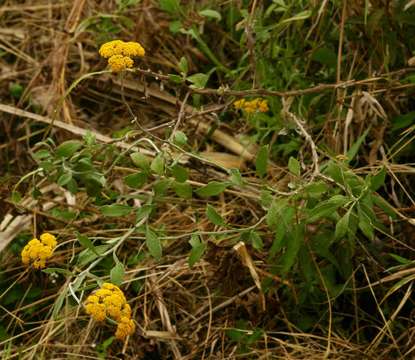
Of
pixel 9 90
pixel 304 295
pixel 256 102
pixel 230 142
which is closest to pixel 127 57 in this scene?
pixel 256 102

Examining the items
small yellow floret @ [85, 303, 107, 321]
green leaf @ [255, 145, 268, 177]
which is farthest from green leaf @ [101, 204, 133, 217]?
small yellow floret @ [85, 303, 107, 321]

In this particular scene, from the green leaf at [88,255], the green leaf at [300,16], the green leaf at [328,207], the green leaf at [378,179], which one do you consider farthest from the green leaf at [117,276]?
the green leaf at [300,16]

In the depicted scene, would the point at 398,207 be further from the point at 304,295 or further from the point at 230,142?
the point at 230,142

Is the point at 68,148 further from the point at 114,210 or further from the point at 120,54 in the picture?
the point at 120,54

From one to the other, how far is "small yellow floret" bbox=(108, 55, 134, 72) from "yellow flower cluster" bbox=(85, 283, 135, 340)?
17.9 inches

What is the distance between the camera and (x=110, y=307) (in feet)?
5.21

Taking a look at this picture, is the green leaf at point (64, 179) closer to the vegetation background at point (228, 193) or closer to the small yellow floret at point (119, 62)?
the vegetation background at point (228, 193)

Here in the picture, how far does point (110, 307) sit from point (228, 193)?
37.2 inches

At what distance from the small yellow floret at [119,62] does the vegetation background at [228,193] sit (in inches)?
2.7

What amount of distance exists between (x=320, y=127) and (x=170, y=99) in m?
0.58

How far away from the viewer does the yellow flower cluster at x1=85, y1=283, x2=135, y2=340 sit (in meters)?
1.58

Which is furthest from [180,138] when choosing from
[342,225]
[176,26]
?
[176,26]

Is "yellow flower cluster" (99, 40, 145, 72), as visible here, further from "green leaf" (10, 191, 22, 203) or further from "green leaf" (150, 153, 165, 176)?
"green leaf" (10, 191, 22, 203)

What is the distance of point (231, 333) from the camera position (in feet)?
7.02
